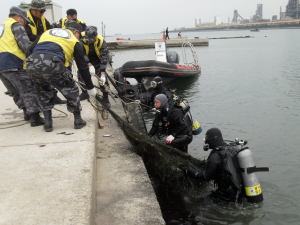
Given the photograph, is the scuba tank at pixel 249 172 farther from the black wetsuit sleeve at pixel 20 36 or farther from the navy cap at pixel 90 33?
the navy cap at pixel 90 33

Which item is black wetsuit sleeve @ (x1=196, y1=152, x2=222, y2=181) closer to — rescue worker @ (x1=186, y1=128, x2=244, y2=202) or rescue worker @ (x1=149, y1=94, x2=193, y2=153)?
rescue worker @ (x1=186, y1=128, x2=244, y2=202)

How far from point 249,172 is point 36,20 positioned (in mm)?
4286

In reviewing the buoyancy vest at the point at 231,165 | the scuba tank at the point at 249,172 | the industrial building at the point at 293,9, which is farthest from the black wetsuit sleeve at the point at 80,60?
the industrial building at the point at 293,9

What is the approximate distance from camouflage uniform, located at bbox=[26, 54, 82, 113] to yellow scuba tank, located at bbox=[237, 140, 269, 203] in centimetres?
237

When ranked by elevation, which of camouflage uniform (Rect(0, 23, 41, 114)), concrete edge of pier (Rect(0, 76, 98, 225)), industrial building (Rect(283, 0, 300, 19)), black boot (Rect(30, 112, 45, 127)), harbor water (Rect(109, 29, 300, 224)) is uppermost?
industrial building (Rect(283, 0, 300, 19))

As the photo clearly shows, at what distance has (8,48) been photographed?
13.6 feet

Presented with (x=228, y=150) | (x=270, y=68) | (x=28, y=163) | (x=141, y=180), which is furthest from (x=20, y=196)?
(x=270, y=68)

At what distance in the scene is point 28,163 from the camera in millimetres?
3117

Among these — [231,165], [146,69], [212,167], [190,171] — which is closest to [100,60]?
[190,171]

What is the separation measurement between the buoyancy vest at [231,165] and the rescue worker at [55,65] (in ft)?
6.92

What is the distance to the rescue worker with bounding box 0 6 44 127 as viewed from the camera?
160 inches

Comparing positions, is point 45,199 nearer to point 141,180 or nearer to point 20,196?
point 20,196

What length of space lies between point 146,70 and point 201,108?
307 centimetres

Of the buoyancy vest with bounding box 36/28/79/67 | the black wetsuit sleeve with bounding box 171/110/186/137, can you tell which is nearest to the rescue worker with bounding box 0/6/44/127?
the buoyancy vest with bounding box 36/28/79/67
